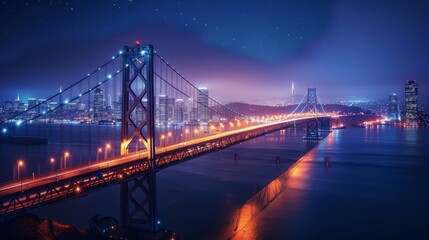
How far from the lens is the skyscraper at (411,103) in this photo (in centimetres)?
16762

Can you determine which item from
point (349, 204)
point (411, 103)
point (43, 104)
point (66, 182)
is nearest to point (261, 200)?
point (349, 204)

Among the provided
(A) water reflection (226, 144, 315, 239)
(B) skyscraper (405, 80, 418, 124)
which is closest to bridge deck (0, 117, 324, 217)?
(A) water reflection (226, 144, 315, 239)

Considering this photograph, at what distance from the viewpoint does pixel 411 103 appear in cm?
18700

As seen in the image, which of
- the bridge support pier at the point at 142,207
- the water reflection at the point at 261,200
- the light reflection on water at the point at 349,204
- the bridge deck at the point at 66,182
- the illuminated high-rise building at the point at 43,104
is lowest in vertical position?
the light reflection on water at the point at 349,204

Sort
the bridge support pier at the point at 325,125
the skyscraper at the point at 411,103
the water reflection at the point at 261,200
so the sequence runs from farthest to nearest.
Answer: the skyscraper at the point at 411,103
the bridge support pier at the point at 325,125
the water reflection at the point at 261,200

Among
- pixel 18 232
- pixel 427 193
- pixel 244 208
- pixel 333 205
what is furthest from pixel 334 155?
pixel 18 232

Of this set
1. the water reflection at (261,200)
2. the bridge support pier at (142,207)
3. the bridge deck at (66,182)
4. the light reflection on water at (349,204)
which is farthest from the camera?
the light reflection on water at (349,204)

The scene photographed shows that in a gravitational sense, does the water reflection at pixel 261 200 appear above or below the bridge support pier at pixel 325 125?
below

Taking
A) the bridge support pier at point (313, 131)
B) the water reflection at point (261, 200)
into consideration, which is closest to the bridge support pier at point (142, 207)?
the water reflection at point (261, 200)

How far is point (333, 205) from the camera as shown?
2466 centimetres

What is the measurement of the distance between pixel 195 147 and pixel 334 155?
34.0 metres

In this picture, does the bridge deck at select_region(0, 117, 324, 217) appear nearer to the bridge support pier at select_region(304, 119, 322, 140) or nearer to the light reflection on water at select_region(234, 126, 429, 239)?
the light reflection on water at select_region(234, 126, 429, 239)

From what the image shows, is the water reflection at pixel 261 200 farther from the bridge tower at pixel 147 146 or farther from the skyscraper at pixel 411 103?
the skyscraper at pixel 411 103

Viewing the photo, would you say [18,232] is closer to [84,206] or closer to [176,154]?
[176,154]
